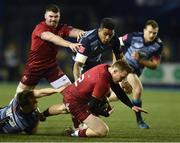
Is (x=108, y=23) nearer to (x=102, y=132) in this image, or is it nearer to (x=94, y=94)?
(x=94, y=94)

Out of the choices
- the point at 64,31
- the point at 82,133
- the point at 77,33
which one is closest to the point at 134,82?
the point at 77,33

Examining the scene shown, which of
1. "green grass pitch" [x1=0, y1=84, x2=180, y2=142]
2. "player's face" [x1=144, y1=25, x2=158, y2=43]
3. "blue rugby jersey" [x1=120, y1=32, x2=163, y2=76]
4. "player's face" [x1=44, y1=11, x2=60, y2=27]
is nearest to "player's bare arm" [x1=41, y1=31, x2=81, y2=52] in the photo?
"player's face" [x1=44, y1=11, x2=60, y2=27]

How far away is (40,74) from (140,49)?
2.28 metres

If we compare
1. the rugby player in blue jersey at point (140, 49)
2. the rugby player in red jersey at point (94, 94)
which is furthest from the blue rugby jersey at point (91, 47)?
the rugby player in red jersey at point (94, 94)

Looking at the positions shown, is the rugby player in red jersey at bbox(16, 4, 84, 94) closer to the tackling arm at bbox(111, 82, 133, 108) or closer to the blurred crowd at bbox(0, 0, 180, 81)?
the tackling arm at bbox(111, 82, 133, 108)

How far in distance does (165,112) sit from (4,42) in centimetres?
1579

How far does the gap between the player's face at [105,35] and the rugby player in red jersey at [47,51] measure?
40cm

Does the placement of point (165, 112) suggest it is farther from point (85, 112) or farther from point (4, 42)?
point (4, 42)

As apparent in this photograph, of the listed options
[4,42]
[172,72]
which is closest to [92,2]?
[4,42]

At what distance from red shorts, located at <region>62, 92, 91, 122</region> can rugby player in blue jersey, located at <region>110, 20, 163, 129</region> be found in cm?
263

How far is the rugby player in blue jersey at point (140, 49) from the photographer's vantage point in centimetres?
1405

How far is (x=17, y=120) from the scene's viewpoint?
11.5 meters

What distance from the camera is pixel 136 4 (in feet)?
A: 114

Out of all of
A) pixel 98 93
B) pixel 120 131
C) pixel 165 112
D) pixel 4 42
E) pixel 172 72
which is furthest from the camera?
pixel 4 42
